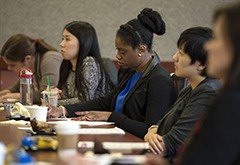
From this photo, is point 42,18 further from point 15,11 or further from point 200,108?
point 200,108

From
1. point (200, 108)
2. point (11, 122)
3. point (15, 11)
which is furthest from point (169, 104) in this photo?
point (15, 11)

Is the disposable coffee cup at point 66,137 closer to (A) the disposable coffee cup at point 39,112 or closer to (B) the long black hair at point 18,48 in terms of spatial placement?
(A) the disposable coffee cup at point 39,112

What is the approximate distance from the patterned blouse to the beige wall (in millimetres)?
1951

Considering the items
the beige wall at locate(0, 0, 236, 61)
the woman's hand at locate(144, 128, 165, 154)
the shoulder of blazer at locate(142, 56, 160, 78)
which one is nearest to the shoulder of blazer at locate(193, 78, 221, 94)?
the woman's hand at locate(144, 128, 165, 154)

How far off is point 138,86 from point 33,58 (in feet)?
5.43

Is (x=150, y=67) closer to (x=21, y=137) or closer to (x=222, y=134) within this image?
(x=21, y=137)

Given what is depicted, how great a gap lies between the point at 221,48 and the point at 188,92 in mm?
1036

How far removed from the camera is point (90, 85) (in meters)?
3.51

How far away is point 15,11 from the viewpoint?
5.56 meters

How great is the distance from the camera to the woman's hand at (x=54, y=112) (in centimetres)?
293

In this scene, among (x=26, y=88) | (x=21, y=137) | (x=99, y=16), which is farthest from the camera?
(x=99, y=16)

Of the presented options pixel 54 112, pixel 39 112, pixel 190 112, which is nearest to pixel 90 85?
pixel 54 112

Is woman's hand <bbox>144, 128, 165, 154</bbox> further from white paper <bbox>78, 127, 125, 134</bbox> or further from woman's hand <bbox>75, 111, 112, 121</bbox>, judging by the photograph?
woman's hand <bbox>75, 111, 112, 121</bbox>

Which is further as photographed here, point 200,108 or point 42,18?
point 42,18
